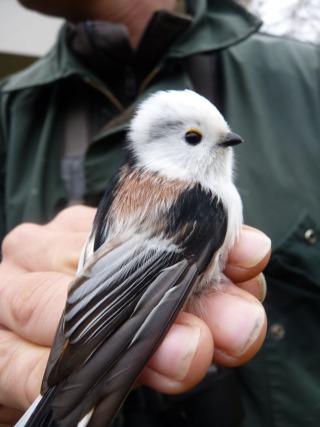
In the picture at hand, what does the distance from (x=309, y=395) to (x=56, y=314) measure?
30.9 inches

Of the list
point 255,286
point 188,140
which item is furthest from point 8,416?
point 188,140

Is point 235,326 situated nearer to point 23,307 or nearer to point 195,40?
point 23,307

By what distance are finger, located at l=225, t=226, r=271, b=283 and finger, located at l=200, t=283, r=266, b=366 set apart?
85 mm

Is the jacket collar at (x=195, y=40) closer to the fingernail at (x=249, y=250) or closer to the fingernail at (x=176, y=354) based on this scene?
the fingernail at (x=249, y=250)

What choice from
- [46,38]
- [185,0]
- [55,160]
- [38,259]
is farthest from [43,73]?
[46,38]

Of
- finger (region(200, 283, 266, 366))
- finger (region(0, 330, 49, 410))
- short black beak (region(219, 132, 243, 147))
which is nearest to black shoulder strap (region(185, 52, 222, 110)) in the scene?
short black beak (region(219, 132, 243, 147))

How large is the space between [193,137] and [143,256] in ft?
1.00

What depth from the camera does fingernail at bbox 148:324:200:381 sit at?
67cm

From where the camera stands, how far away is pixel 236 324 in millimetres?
720

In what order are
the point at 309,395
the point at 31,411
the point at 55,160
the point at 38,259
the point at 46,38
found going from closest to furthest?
the point at 31,411 < the point at 38,259 < the point at 309,395 < the point at 55,160 < the point at 46,38

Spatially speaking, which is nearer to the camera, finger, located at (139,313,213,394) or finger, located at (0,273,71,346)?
finger, located at (139,313,213,394)

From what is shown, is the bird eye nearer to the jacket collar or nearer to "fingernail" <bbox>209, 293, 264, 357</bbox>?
"fingernail" <bbox>209, 293, 264, 357</bbox>

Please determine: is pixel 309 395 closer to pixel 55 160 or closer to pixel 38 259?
pixel 38 259

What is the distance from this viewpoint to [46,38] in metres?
4.09
